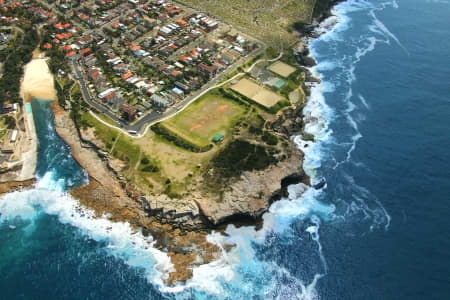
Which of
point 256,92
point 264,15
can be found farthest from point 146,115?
point 264,15

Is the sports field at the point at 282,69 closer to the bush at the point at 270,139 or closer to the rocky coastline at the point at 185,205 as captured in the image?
the bush at the point at 270,139

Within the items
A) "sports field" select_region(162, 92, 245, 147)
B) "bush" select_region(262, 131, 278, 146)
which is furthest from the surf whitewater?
"sports field" select_region(162, 92, 245, 147)

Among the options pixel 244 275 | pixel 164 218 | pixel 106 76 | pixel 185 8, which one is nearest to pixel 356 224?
pixel 244 275

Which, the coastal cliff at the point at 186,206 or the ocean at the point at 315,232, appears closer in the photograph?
the ocean at the point at 315,232

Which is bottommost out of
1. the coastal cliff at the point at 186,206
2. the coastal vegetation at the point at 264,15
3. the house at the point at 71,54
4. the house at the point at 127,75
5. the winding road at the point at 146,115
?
the coastal cliff at the point at 186,206

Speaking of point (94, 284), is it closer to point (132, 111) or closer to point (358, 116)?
point (132, 111)

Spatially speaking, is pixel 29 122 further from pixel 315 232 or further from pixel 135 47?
pixel 315 232

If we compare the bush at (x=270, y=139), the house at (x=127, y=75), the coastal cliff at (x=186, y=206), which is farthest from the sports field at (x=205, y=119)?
the house at (x=127, y=75)
